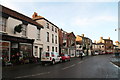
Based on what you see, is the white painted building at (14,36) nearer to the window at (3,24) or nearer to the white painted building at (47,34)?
the window at (3,24)

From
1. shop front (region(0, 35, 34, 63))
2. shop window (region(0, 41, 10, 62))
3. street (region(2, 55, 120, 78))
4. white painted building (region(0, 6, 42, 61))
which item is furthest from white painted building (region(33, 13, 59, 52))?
street (region(2, 55, 120, 78))

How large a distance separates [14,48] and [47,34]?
37.9 ft

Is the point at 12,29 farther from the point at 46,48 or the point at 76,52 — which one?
the point at 76,52

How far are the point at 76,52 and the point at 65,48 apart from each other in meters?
11.3

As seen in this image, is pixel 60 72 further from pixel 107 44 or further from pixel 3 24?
pixel 107 44

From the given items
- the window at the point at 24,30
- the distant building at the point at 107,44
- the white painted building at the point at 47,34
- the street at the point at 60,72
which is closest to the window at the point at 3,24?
the window at the point at 24,30

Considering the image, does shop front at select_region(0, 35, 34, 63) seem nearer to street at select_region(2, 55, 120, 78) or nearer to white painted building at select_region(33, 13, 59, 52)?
street at select_region(2, 55, 120, 78)

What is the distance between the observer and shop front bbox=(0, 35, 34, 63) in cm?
1527

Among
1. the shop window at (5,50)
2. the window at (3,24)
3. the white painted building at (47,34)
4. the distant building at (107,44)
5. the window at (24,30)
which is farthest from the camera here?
the distant building at (107,44)

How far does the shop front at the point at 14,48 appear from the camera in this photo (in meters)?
15.3

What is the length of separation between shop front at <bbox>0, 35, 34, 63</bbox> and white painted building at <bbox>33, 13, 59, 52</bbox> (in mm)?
5479

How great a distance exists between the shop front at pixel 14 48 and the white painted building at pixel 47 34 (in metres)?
5.48

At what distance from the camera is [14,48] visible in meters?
17.1

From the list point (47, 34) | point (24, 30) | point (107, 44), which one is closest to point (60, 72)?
point (24, 30)
